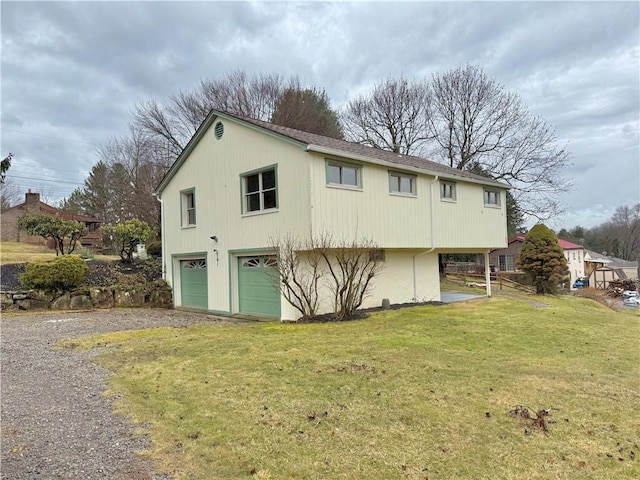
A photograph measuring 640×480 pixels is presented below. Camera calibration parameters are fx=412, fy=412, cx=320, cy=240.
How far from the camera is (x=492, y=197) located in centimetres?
1823

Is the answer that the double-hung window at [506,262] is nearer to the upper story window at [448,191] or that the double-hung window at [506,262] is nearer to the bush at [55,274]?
the upper story window at [448,191]

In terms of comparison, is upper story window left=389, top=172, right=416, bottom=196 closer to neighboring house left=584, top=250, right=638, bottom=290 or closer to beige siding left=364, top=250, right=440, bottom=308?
beige siding left=364, top=250, right=440, bottom=308

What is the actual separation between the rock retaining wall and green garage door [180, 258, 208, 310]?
0.93 m

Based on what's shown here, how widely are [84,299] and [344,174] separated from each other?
10283mm

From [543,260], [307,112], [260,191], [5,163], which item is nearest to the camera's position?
[260,191]

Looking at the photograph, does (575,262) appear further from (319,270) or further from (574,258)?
(319,270)

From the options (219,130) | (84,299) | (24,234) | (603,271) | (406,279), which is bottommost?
(603,271)

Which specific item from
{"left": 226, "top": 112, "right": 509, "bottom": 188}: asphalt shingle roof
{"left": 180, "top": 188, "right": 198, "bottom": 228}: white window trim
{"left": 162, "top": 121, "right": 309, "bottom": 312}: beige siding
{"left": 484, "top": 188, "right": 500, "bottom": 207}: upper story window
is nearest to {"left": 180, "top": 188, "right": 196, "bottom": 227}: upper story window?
{"left": 180, "top": 188, "right": 198, "bottom": 228}: white window trim

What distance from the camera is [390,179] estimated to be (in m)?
13.6

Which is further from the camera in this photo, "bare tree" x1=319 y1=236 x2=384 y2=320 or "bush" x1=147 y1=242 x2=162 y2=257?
"bush" x1=147 y1=242 x2=162 y2=257

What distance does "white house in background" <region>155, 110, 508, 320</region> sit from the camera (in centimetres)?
1164

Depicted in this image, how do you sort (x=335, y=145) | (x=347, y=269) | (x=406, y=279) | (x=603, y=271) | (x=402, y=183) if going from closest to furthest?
(x=347, y=269)
(x=335, y=145)
(x=402, y=183)
(x=406, y=279)
(x=603, y=271)

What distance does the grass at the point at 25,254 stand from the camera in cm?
1909

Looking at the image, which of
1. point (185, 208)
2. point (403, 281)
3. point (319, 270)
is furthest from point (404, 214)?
point (185, 208)
